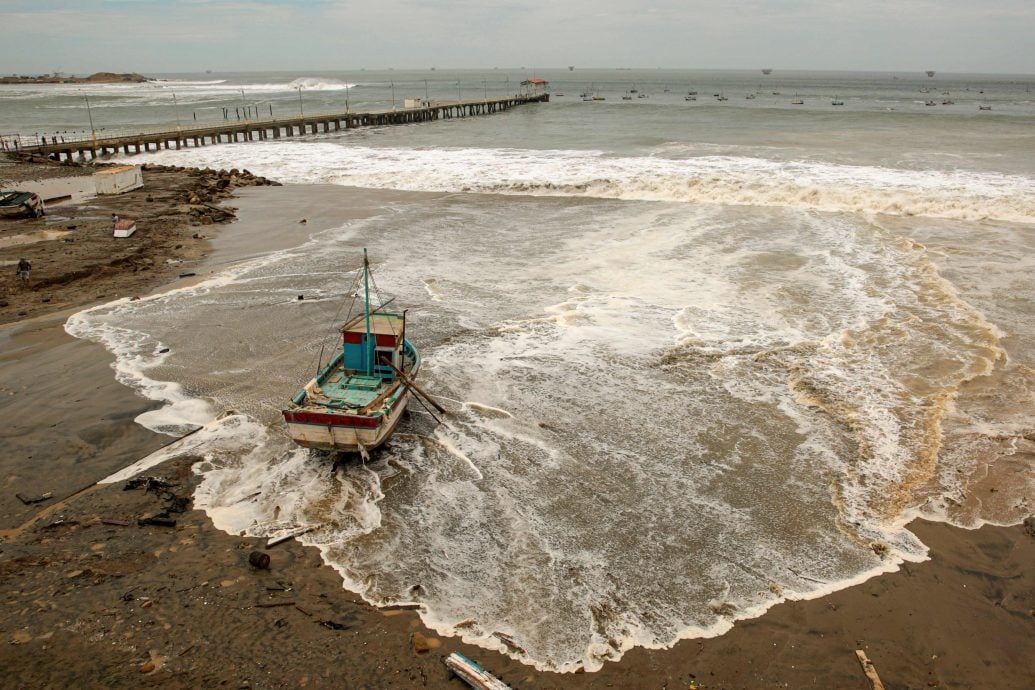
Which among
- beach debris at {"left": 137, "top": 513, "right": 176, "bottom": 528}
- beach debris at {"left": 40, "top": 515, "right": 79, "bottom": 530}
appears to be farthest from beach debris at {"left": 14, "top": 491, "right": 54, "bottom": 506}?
beach debris at {"left": 137, "top": 513, "right": 176, "bottom": 528}

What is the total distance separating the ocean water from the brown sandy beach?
0.33m

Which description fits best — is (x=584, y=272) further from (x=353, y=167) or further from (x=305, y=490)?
(x=353, y=167)

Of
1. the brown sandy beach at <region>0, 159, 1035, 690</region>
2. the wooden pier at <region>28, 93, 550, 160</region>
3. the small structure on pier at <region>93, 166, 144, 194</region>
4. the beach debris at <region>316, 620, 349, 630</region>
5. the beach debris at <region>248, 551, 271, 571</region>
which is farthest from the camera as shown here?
the wooden pier at <region>28, 93, 550, 160</region>

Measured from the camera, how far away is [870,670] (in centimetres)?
707

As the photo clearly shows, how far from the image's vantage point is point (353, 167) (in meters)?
42.9

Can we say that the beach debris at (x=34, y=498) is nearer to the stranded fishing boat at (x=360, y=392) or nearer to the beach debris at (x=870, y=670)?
the stranded fishing boat at (x=360, y=392)

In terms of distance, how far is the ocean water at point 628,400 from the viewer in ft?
28.5

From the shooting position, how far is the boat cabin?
12258mm

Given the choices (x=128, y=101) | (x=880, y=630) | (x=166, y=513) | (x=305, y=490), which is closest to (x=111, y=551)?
(x=166, y=513)

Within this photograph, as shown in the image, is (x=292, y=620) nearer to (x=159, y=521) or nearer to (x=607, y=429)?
(x=159, y=521)

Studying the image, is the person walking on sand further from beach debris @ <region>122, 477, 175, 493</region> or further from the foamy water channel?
beach debris @ <region>122, 477, 175, 493</region>

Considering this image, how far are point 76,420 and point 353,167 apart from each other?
33636mm

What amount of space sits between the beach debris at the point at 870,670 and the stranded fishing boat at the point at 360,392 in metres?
7.47

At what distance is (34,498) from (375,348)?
19.2 feet
